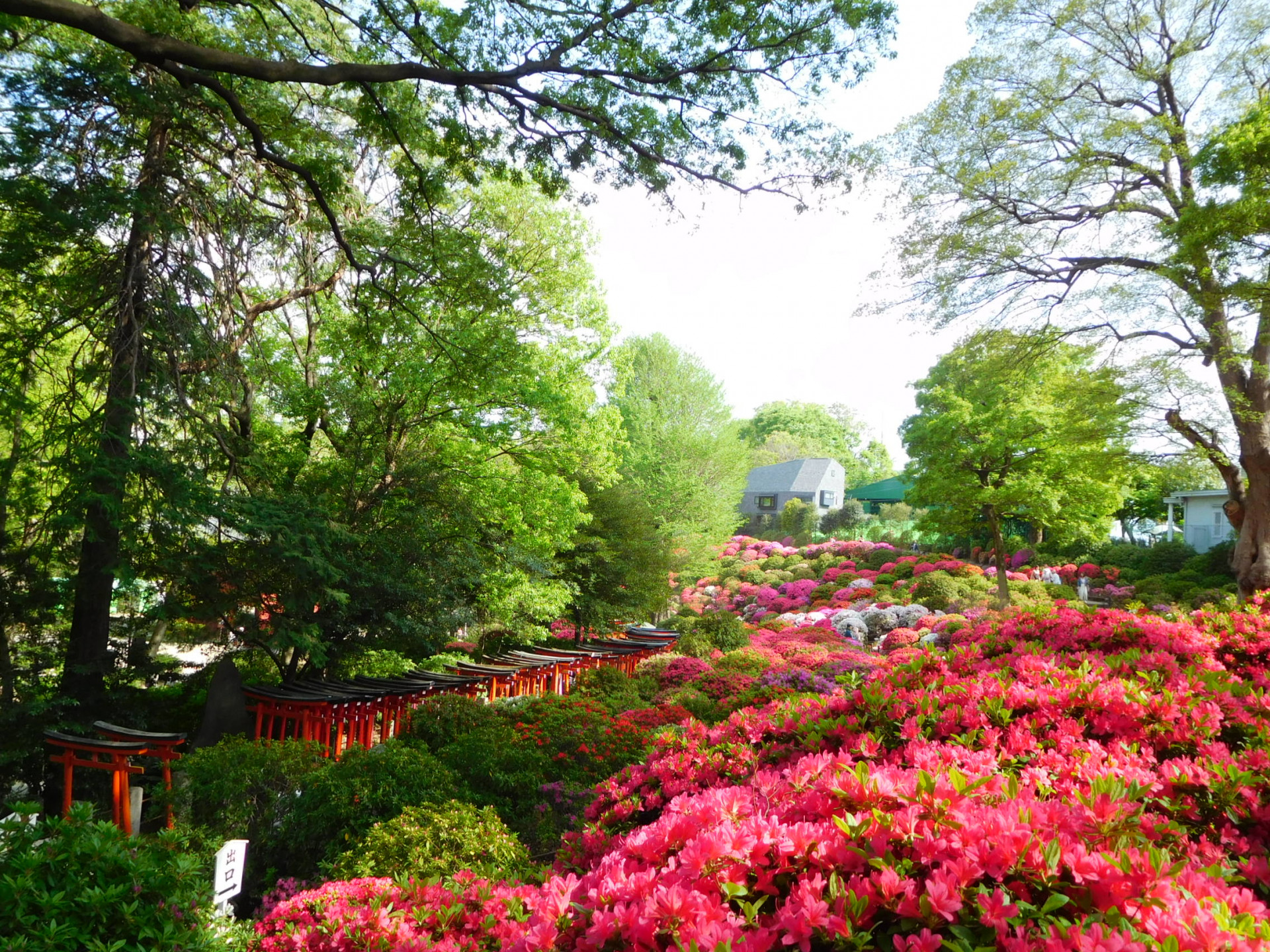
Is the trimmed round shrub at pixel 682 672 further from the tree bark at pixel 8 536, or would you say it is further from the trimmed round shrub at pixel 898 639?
the tree bark at pixel 8 536

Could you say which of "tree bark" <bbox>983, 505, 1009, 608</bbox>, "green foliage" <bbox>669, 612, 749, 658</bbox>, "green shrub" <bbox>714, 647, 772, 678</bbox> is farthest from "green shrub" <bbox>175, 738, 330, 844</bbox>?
"tree bark" <bbox>983, 505, 1009, 608</bbox>

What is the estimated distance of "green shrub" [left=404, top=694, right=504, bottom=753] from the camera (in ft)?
25.6

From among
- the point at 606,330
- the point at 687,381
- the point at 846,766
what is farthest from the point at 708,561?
the point at 846,766

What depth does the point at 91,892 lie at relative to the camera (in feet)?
9.61

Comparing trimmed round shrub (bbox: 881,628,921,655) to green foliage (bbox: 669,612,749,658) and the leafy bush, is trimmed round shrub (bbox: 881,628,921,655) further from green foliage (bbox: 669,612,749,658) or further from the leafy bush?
the leafy bush

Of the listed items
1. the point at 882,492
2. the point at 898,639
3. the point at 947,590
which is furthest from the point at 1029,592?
the point at 882,492

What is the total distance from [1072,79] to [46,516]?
16997 millimetres

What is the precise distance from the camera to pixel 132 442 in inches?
286

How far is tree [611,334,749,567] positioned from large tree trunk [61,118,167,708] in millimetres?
11492

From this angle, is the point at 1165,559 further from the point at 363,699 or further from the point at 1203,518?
the point at 363,699

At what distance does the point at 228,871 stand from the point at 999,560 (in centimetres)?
1905

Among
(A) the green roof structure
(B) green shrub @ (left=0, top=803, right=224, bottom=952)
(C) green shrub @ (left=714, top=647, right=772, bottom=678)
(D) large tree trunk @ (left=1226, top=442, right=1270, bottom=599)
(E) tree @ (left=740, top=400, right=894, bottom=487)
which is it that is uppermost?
(E) tree @ (left=740, top=400, right=894, bottom=487)

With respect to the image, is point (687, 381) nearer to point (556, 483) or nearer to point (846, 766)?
point (556, 483)

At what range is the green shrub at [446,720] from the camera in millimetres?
7801
